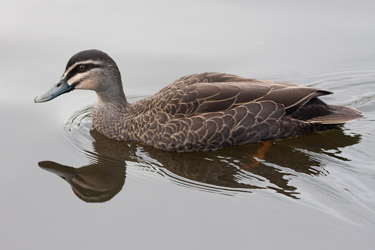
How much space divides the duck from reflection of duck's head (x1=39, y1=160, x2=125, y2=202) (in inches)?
30.1

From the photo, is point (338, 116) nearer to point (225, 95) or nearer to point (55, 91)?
point (225, 95)

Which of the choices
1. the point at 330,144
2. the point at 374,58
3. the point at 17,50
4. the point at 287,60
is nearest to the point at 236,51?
the point at 287,60

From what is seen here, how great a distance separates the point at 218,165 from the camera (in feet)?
27.9

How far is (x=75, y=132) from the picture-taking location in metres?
9.64

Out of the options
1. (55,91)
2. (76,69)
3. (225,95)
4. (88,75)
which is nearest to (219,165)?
(225,95)

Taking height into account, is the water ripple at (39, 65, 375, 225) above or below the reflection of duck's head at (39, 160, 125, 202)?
above

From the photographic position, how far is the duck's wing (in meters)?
8.87

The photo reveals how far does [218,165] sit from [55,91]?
9.17 feet

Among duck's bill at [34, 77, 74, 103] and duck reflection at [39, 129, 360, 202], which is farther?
duck's bill at [34, 77, 74, 103]

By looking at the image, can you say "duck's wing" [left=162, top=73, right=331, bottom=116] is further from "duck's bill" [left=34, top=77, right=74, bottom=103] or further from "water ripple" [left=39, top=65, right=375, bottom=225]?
"duck's bill" [left=34, top=77, right=74, bottom=103]

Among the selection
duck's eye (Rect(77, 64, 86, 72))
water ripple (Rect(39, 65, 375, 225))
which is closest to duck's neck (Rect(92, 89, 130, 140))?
water ripple (Rect(39, 65, 375, 225))

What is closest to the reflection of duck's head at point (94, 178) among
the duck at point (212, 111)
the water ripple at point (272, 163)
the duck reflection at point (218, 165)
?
the duck reflection at point (218, 165)

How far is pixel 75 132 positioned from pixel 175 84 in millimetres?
1755

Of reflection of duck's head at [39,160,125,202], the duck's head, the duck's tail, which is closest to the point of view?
reflection of duck's head at [39,160,125,202]
